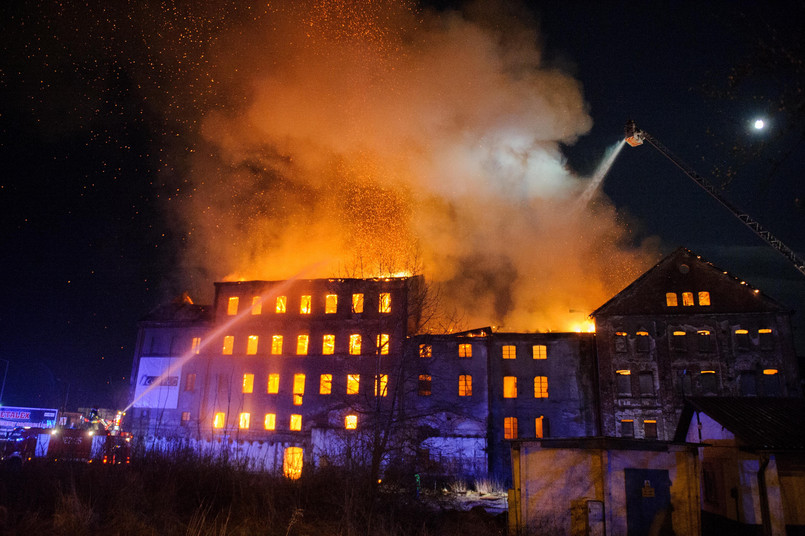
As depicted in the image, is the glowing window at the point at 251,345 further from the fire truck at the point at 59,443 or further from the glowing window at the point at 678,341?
the glowing window at the point at 678,341

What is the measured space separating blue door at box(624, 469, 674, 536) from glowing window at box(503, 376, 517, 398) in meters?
20.7

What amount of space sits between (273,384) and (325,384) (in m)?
4.07

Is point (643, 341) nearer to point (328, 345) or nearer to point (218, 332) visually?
point (328, 345)

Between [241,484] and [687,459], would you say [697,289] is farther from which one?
[241,484]

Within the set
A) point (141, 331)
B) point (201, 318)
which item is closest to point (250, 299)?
point (201, 318)

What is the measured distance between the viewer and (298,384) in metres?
37.9

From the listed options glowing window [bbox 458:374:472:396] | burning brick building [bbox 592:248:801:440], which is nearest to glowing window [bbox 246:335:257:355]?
glowing window [bbox 458:374:472:396]

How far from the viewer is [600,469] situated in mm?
14375

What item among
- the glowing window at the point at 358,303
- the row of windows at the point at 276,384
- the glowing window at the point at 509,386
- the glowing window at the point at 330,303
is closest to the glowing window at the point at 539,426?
the glowing window at the point at 509,386

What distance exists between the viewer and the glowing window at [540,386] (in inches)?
1350

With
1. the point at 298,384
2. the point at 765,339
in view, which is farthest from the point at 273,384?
the point at 765,339

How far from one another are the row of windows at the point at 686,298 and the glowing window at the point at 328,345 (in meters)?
22.8

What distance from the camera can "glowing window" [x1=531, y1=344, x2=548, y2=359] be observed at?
Result: 35.0 metres

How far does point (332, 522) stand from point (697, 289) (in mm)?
29588
